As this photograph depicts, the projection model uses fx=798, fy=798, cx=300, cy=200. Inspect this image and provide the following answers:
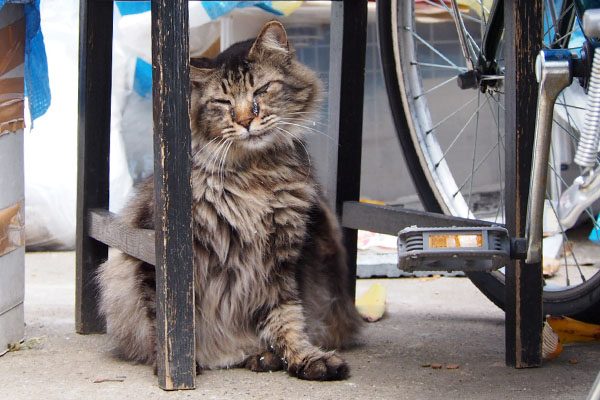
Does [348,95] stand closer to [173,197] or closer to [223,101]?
[223,101]

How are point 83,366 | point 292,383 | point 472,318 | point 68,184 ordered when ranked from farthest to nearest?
point 68,184 → point 472,318 → point 83,366 → point 292,383

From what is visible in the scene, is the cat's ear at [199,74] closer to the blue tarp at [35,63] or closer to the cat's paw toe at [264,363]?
the blue tarp at [35,63]

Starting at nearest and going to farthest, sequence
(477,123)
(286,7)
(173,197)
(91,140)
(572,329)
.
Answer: (173,197)
(572,329)
(91,140)
(477,123)
(286,7)

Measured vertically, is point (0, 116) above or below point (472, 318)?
above

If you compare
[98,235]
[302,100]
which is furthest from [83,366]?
[302,100]

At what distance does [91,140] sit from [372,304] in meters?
1.15

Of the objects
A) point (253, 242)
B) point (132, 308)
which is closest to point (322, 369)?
point (253, 242)

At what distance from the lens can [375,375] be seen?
206cm

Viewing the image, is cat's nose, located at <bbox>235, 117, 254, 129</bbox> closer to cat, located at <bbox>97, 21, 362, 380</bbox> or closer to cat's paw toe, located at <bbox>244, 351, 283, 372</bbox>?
cat, located at <bbox>97, 21, 362, 380</bbox>

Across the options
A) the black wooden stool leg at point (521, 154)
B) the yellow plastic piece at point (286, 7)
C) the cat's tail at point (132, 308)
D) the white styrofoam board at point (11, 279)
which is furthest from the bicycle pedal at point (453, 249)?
the yellow plastic piece at point (286, 7)

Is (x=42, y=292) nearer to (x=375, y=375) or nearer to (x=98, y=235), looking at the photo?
(x=98, y=235)

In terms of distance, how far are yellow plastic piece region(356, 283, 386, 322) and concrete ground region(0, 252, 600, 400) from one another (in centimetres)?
4

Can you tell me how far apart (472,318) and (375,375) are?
2.71 feet

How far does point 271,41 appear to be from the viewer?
238 centimetres
